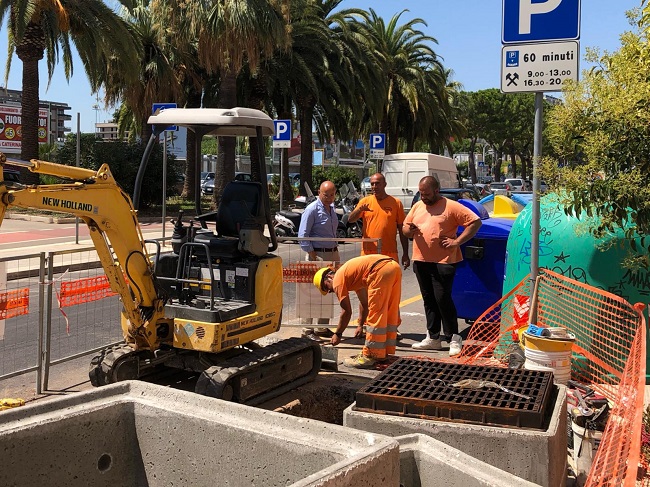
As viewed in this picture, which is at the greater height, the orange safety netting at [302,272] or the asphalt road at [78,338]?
the orange safety netting at [302,272]

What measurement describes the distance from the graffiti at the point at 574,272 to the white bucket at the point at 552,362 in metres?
1.23

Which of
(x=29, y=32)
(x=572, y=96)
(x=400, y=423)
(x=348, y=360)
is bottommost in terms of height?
(x=348, y=360)

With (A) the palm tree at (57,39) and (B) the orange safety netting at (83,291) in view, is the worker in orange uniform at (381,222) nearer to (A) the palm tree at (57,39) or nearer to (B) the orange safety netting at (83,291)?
(B) the orange safety netting at (83,291)

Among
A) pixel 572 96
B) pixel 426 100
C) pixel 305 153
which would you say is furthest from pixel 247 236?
pixel 426 100

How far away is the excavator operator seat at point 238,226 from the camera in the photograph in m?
6.42

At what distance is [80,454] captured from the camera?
2881 mm

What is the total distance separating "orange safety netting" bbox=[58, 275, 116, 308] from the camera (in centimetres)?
701

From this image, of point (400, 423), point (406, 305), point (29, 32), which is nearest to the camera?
point (400, 423)

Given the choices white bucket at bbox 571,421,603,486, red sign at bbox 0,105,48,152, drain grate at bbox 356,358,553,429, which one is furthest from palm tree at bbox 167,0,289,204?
red sign at bbox 0,105,48,152

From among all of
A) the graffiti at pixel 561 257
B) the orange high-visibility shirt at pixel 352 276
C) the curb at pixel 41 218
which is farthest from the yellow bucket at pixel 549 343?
the curb at pixel 41 218

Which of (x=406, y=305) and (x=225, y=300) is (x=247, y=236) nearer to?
(x=225, y=300)

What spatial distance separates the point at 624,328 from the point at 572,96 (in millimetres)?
2819

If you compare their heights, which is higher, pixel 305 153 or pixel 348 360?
pixel 305 153

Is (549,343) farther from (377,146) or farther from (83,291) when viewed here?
(377,146)
